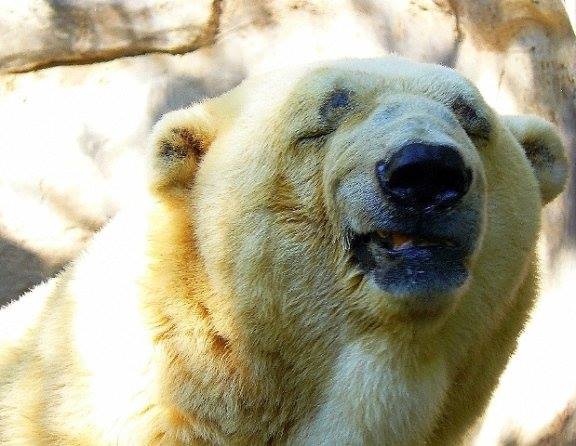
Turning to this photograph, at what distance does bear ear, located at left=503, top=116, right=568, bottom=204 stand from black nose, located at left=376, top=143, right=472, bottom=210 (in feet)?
3.09

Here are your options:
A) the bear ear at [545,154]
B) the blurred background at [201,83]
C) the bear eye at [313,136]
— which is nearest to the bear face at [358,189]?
the bear eye at [313,136]

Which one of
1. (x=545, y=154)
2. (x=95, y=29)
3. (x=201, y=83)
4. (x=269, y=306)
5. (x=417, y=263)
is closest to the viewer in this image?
(x=417, y=263)

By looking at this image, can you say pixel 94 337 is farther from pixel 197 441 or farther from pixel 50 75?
pixel 50 75

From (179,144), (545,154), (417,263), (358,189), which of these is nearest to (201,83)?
(179,144)

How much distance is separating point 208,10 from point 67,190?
1433 mm

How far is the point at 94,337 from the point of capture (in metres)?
2.57

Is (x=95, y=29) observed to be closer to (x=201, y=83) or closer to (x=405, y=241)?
(x=201, y=83)

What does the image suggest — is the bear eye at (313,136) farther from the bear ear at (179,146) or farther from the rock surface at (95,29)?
the rock surface at (95,29)

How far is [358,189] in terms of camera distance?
2.30 metres

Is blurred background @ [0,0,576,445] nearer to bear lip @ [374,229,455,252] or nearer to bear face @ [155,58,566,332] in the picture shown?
bear face @ [155,58,566,332]

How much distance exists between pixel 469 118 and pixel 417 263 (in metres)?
Answer: 0.61

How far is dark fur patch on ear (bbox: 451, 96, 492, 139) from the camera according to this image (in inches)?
102

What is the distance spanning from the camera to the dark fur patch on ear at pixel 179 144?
265cm

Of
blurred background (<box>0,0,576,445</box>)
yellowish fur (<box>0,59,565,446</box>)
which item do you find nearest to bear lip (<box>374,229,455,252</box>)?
yellowish fur (<box>0,59,565,446</box>)
